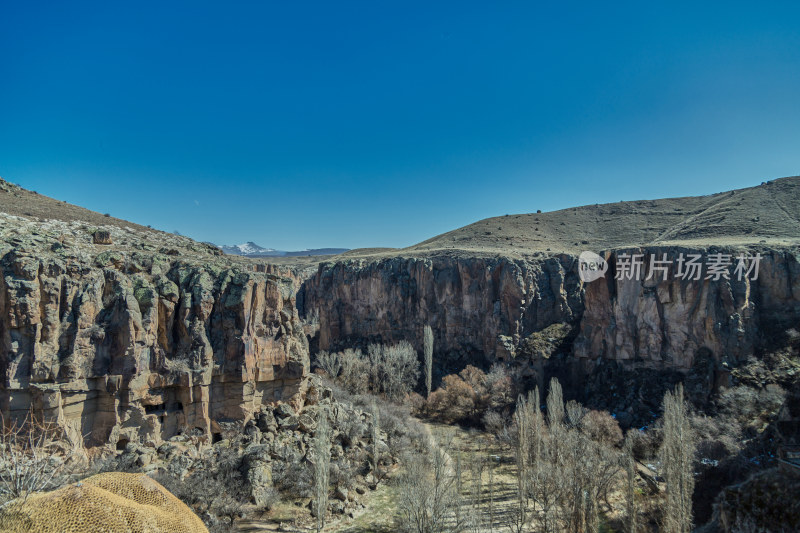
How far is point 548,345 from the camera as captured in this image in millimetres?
48125

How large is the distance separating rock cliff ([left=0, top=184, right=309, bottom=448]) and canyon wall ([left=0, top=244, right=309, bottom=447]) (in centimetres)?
5

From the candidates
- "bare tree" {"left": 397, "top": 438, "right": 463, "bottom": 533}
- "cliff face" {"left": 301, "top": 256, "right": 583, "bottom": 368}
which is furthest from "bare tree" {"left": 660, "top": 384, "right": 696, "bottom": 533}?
"cliff face" {"left": 301, "top": 256, "right": 583, "bottom": 368}

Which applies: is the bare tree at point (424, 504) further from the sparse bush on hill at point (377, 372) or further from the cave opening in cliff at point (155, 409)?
the sparse bush on hill at point (377, 372)

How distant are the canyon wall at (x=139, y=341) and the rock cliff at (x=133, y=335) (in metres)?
0.05

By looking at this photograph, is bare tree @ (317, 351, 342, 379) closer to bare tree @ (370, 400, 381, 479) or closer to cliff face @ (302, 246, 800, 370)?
cliff face @ (302, 246, 800, 370)

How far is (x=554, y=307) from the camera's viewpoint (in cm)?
5253

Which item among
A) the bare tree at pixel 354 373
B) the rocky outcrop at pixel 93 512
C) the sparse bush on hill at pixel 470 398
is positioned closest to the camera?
the rocky outcrop at pixel 93 512

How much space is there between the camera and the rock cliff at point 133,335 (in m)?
17.7

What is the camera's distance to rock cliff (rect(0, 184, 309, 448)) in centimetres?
1767

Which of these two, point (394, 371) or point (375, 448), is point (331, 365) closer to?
point (394, 371)

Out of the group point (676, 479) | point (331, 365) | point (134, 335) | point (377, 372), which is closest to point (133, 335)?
point (134, 335)

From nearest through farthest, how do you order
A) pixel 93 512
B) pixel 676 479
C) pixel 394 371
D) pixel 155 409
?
pixel 93 512 → pixel 676 479 → pixel 155 409 → pixel 394 371

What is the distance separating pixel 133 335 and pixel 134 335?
79 mm

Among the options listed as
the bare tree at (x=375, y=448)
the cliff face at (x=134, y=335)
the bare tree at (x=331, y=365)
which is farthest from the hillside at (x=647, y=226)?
the cliff face at (x=134, y=335)
